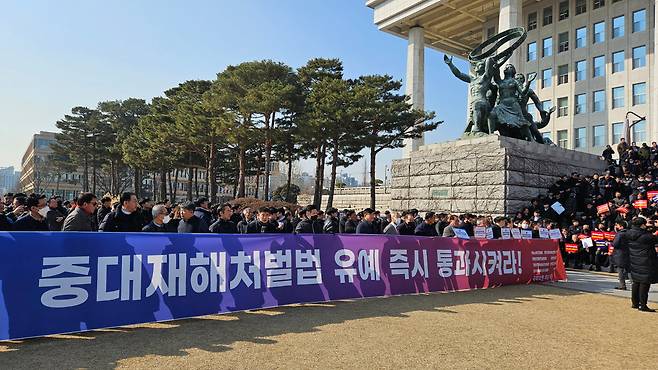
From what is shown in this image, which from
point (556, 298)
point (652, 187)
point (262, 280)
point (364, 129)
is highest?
point (364, 129)

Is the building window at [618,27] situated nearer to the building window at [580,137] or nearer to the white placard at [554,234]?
the building window at [580,137]

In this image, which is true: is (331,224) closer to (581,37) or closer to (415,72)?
(415,72)

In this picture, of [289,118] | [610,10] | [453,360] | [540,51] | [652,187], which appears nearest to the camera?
[453,360]

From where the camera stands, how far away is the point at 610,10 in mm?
37125

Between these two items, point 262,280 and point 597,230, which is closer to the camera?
point 262,280

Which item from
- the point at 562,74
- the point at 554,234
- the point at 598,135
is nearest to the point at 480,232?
the point at 554,234

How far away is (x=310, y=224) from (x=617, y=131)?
35573 millimetres

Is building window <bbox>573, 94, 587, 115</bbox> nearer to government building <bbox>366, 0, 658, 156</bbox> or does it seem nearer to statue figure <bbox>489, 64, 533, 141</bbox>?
government building <bbox>366, 0, 658, 156</bbox>

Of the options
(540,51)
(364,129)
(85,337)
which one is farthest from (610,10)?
(85,337)

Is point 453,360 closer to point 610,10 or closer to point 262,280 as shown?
point 262,280

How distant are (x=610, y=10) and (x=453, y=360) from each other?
137ft

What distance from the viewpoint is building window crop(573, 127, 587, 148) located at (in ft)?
127

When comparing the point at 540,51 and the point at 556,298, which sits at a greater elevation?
the point at 540,51

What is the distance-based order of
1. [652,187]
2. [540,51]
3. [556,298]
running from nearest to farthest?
[556,298] → [652,187] → [540,51]
